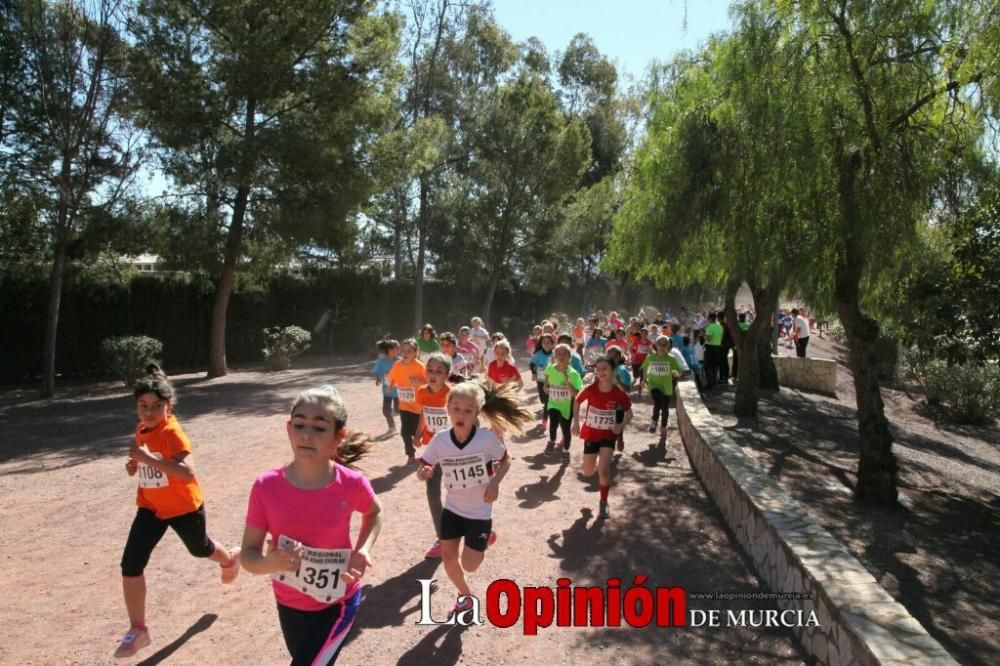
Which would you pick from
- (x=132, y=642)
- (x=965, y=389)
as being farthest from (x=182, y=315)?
(x=965, y=389)

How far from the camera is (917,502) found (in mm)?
9727

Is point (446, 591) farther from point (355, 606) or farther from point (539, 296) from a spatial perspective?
point (539, 296)

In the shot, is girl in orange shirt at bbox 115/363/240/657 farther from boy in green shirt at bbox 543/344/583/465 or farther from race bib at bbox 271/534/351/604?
boy in green shirt at bbox 543/344/583/465

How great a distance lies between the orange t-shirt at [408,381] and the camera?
8773 millimetres

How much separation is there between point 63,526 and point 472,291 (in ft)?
92.2

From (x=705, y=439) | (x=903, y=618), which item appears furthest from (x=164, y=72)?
(x=903, y=618)

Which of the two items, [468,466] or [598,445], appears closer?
[468,466]

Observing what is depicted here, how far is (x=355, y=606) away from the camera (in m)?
3.34

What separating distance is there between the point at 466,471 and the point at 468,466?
1.4 inches

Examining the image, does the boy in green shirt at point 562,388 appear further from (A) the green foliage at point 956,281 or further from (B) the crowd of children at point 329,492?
(A) the green foliage at point 956,281

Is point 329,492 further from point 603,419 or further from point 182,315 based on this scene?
point 182,315

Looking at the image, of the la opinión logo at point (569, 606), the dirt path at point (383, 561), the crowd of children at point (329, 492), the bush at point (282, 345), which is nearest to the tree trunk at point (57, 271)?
the dirt path at point (383, 561)

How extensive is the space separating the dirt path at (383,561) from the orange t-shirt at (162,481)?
876mm

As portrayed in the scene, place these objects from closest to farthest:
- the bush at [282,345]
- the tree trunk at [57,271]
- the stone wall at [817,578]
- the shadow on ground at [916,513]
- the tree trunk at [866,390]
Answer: the stone wall at [817,578] → the shadow on ground at [916,513] → the tree trunk at [866,390] → the tree trunk at [57,271] → the bush at [282,345]
